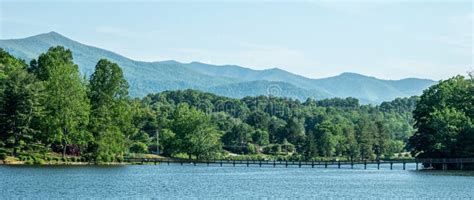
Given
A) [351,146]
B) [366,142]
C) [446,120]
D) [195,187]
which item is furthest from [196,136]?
[195,187]

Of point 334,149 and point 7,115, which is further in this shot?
point 334,149

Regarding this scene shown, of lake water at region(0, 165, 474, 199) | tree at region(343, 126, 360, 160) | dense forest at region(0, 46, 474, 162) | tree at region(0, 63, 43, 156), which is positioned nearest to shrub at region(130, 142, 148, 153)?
dense forest at region(0, 46, 474, 162)

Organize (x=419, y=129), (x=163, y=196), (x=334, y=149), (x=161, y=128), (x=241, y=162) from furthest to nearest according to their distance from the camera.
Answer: (x=334, y=149), (x=161, y=128), (x=241, y=162), (x=419, y=129), (x=163, y=196)

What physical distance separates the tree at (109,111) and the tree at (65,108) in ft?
6.42

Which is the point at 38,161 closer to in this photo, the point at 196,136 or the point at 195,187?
the point at 195,187

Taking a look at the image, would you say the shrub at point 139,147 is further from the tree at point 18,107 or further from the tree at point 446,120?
the tree at point 446,120

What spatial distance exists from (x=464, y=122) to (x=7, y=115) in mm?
52976

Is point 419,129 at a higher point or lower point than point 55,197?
higher

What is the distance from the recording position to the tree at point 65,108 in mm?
92688

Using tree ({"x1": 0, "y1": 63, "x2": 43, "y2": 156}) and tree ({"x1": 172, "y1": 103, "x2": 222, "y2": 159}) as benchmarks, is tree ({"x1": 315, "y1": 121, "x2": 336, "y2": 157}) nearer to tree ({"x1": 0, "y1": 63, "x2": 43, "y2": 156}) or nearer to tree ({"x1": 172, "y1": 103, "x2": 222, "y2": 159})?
tree ({"x1": 172, "y1": 103, "x2": 222, "y2": 159})

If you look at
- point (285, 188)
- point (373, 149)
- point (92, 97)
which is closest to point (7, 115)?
point (92, 97)

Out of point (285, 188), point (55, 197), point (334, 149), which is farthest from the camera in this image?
point (334, 149)

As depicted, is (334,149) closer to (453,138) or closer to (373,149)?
(373,149)

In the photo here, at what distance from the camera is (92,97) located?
102625mm
